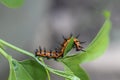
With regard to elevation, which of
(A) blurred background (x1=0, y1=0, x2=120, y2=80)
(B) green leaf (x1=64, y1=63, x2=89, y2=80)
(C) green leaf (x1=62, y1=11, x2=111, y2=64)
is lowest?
(B) green leaf (x1=64, y1=63, x2=89, y2=80)

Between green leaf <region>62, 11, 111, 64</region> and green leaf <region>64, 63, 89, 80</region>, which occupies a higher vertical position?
green leaf <region>62, 11, 111, 64</region>

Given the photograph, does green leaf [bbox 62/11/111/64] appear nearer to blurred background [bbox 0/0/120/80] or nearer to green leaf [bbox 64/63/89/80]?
green leaf [bbox 64/63/89/80]

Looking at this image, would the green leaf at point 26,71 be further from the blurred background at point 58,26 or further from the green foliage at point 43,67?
the blurred background at point 58,26

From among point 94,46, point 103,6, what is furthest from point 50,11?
point 94,46

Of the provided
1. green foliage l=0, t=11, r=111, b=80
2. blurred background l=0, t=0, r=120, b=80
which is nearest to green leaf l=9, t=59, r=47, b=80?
green foliage l=0, t=11, r=111, b=80

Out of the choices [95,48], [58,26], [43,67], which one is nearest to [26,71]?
[43,67]

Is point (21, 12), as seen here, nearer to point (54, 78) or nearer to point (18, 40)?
point (18, 40)
